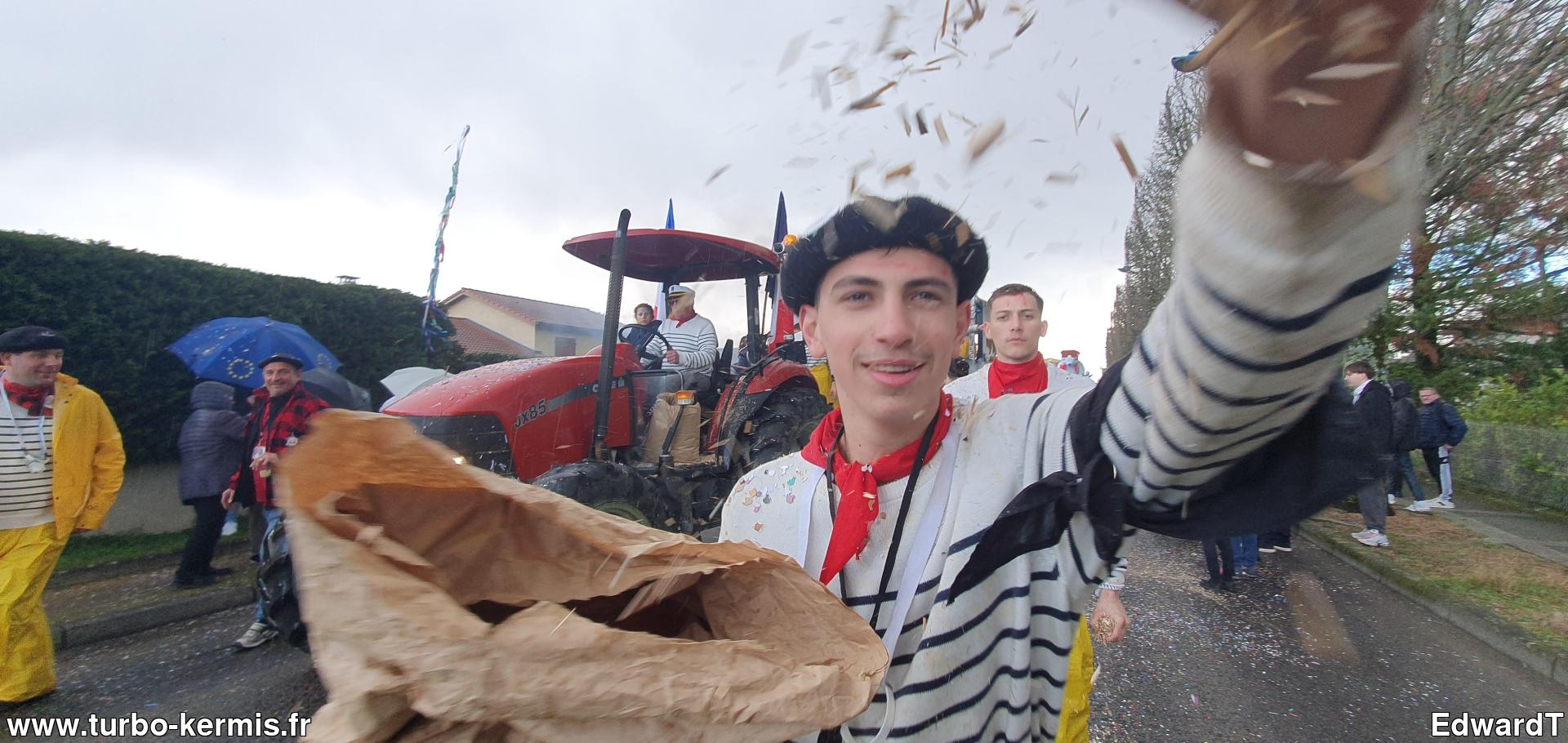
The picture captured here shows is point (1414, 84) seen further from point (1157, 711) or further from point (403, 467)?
point (1157, 711)

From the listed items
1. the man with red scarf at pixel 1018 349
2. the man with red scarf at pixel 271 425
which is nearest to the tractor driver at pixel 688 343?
the man with red scarf at pixel 271 425

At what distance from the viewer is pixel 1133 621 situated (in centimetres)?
562

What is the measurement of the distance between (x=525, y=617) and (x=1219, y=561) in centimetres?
722

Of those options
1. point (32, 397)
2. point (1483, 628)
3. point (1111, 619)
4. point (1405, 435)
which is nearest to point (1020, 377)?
point (1111, 619)

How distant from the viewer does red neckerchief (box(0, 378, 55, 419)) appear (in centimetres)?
430

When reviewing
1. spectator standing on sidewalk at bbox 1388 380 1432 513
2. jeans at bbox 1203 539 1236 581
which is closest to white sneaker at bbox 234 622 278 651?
jeans at bbox 1203 539 1236 581

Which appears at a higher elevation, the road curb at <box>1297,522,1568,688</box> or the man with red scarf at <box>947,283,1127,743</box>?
the man with red scarf at <box>947,283,1127,743</box>

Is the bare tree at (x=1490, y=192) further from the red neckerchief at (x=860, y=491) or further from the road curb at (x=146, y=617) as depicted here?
the road curb at (x=146, y=617)

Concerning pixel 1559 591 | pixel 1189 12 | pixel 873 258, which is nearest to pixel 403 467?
pixel 873 258

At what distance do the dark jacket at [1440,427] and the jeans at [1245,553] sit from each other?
519 centimetres

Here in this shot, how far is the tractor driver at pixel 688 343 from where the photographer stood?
6.05 metres

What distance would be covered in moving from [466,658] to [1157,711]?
454 centimetres

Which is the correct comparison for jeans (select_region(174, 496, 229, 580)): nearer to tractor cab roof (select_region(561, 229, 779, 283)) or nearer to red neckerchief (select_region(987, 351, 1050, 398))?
tractor cab roof (select_region(561, 229, 779, 283))

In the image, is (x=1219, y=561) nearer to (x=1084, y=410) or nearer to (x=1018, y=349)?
(x=1018, y=349)
